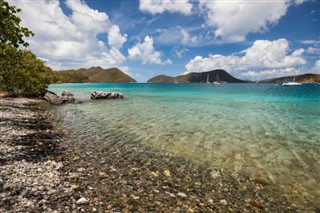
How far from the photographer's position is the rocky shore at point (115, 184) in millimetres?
8109

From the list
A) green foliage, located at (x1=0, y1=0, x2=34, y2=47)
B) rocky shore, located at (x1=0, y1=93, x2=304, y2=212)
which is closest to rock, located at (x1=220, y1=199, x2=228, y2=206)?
rocky shore, located at (x1=0, y1=93, x2=304, y2=212)

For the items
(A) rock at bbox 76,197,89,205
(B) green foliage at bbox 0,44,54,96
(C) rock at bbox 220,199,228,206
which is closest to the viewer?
(A) rock at bbox 76,197,89,205

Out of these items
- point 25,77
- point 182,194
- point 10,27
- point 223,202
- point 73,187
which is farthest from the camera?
point 25,77

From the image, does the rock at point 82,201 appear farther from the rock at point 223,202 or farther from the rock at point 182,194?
the rock at point 223,202

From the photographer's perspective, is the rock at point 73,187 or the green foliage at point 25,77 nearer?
the rock at point 73,187

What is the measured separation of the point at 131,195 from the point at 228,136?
1329cm

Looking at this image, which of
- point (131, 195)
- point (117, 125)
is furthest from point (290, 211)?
point (117, 125)

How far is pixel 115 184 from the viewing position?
9953 mm

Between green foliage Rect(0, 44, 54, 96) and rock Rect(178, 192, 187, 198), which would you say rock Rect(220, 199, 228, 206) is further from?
green foliage Rect(0, 44, 54, 96)

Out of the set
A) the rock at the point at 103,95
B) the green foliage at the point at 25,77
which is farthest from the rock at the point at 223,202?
the rock at the point at 103,95

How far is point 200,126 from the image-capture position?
24.2 metres

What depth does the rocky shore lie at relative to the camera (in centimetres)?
811

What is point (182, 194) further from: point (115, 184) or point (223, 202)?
point (115, 184)

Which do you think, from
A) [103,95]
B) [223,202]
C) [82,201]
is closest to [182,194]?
[223,202]
